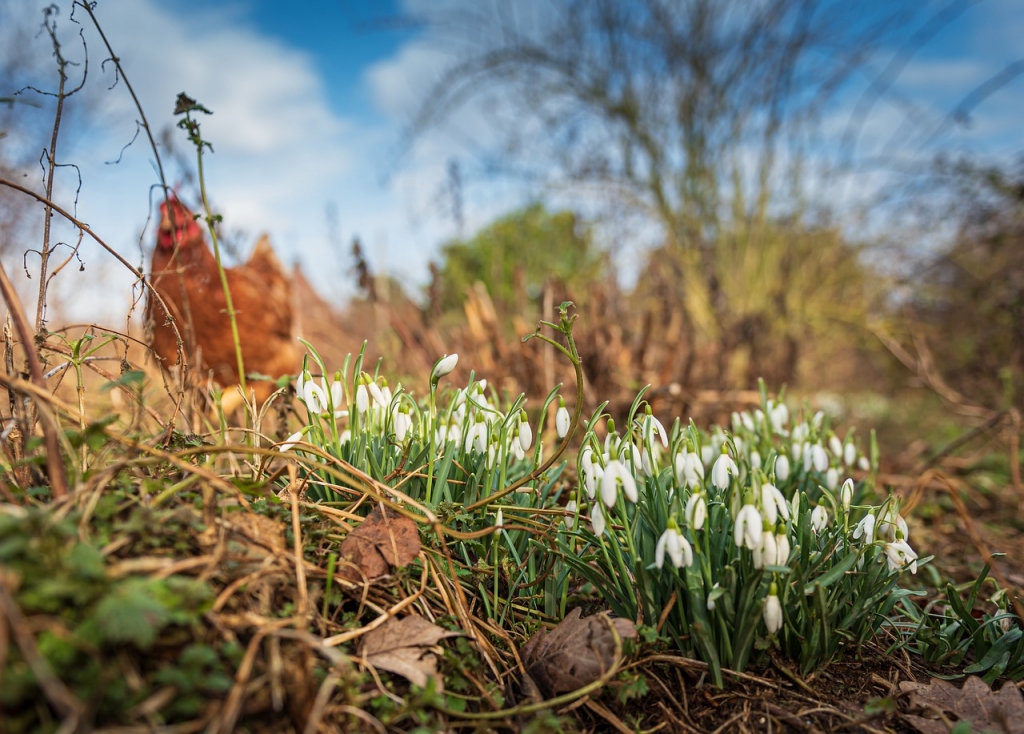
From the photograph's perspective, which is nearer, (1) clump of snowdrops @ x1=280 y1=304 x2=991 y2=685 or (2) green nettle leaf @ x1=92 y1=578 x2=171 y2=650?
(2) green nettle leaf @ x1=92 y1=578 x2=171 y2=650

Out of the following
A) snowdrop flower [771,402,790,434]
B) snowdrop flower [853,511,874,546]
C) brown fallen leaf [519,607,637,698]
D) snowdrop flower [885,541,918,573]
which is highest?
snowdrop flower [771,402,790,434]

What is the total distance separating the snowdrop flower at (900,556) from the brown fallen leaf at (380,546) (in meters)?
1.12

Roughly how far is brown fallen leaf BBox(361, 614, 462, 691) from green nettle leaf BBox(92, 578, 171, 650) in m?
0.49

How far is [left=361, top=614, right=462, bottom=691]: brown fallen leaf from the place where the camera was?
1282 millimetres

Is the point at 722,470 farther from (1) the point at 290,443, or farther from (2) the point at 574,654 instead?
(1) the point at 290,443

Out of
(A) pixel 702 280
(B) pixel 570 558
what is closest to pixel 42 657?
(B) pixel 570 558

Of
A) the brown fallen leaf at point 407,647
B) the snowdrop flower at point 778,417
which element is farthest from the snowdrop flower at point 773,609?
the snowdrop flower at point 778,417

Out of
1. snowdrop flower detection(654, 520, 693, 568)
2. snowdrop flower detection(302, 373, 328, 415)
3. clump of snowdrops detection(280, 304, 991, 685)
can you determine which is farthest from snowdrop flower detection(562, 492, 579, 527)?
snowdrop flower detection(302, 373, 328, 415)

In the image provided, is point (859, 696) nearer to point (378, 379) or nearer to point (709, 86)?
point (378, 379)

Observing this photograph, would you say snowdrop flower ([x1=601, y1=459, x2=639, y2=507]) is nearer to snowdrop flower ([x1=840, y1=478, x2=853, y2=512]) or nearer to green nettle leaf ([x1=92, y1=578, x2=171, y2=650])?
snowdrop flower ([x1=840, y1=478, x2=853, y2=512])

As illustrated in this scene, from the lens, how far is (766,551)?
1304 mm

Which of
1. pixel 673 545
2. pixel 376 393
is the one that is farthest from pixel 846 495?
pixel 376 393

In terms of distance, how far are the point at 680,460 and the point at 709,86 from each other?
7227 millimetres

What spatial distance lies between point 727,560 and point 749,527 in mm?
244
